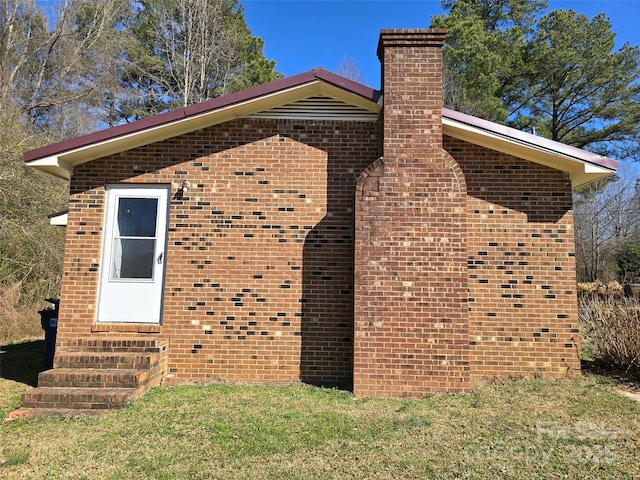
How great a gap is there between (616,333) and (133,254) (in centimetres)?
766

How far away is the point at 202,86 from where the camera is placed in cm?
2070

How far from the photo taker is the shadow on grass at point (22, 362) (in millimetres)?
6904

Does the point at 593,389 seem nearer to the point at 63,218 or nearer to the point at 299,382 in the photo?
the point at 299,382

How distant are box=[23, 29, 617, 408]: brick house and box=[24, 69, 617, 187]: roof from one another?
1.1 inches

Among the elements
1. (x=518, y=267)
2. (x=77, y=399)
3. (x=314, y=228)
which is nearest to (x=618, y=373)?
(x=518, y=267)

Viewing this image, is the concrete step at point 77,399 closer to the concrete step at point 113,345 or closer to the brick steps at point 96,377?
the brick steps at point 96,377

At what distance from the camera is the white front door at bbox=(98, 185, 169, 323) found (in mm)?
6477

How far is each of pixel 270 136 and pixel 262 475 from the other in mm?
4832

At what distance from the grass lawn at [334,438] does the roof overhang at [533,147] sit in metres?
3.11

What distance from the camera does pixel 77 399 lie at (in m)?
5.09

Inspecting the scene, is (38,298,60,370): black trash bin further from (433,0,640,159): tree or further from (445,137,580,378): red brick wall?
(433,0,640,159): tree

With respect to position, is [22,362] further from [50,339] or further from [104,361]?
[104,361]
